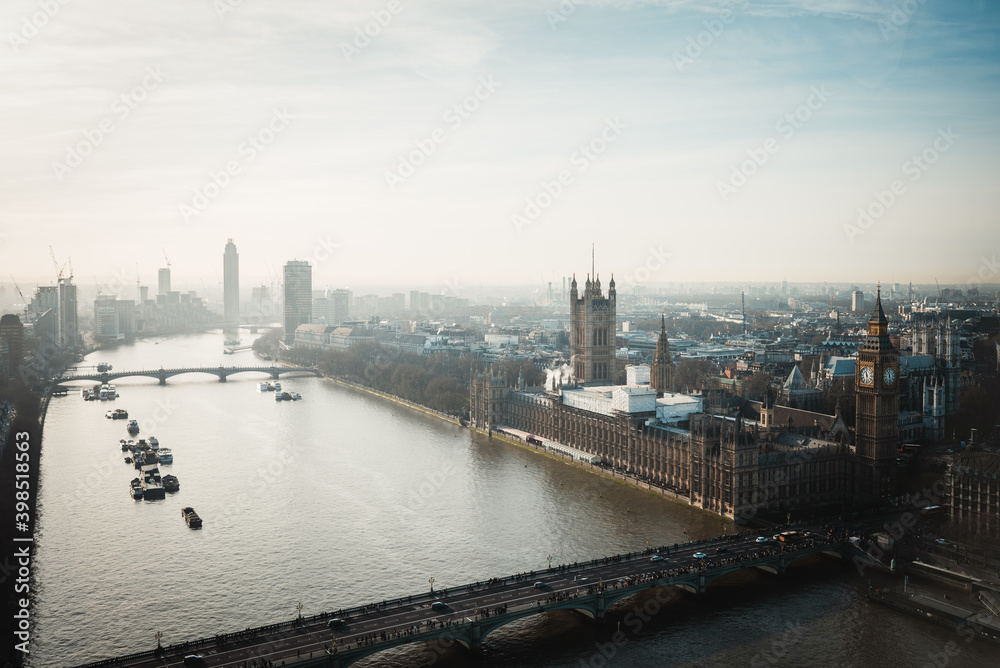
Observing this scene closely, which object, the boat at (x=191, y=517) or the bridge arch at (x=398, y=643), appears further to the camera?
the boat at (x=191, y=517)

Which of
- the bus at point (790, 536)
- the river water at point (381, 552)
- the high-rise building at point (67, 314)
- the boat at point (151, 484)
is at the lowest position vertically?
the river water at point (381, 552)

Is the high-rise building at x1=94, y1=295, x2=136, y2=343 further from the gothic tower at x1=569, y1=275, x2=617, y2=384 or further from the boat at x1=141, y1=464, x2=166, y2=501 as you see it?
the gothic tower at x1=569, y1=275, x2=617, y2=384

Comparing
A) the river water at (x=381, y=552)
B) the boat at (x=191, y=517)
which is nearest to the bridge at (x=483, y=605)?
the river water at (x=381, y=552)

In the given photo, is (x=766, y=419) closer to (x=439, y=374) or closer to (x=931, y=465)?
(x=931, y=465)

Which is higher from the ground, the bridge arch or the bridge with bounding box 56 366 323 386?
the bridge with bounding box 56 366 323 386

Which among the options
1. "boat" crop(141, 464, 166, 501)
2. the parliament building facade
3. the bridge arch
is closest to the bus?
the parliament building facade

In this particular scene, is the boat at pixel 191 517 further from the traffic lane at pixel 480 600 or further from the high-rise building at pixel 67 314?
the high-rise building at pixel 67 314
